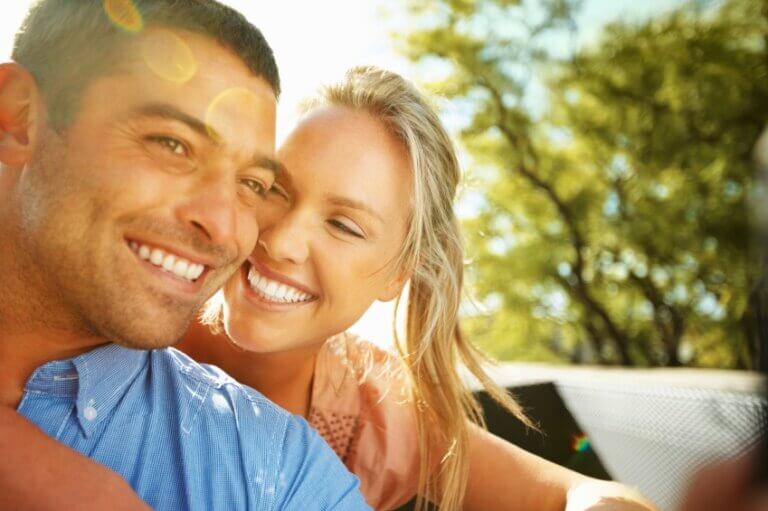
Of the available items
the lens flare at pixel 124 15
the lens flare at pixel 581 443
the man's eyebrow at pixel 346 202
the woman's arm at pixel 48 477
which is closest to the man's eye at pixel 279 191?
the man's eyebrow at pixel 346 202

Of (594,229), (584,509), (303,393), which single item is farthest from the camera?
(594,229)

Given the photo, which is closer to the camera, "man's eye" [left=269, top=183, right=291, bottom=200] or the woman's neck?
"man's eye" [left=269, top=183, right=291, bottom=200]

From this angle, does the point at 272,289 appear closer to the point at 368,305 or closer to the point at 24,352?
the point at 368,305

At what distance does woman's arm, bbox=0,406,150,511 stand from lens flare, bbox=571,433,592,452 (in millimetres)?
1846

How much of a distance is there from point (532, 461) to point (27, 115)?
158 centimetres

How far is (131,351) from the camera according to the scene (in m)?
1.44

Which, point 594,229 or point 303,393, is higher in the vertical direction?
point 594,229

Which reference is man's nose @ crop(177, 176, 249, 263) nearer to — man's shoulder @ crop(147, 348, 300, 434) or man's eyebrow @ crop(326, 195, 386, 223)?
man's shoulder @ crop(147, 348, 300, 434)

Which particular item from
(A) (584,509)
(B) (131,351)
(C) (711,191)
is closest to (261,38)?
(B) (131,351)

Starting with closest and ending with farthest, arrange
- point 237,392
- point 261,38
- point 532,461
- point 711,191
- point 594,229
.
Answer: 1. point 237,392
2. point 261,38
3. point 532,461
4. point 711,191
5. point 594,229

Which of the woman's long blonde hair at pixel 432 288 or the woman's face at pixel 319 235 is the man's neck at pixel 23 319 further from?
the woman's long blonde hair at pixel 432 288

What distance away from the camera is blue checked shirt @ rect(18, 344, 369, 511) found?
4.28 ft

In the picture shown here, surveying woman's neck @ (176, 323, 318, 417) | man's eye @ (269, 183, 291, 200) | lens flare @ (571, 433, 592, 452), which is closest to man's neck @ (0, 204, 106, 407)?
man's eye @ (269, 183, 291, 200)

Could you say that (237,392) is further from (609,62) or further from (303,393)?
(609,62)
